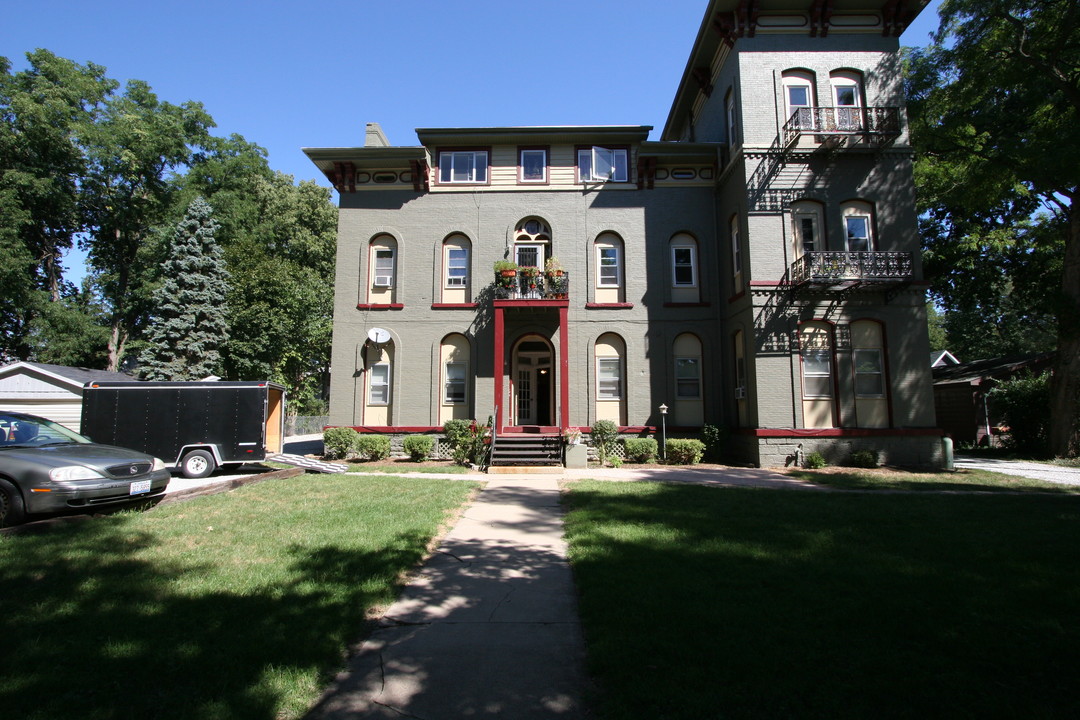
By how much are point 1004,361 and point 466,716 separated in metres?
31.6

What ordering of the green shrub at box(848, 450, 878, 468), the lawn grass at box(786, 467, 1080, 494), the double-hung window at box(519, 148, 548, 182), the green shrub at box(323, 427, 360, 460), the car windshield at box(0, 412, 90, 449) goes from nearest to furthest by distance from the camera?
1. the car windshield at box(0, 412, 90, 449)
2. the lawn grass at box(786, 467, 1080, 494)
3. the green shrub at box(848, 450, 878, 468)
4. the green shrub at box(323, 427, 360, 460)
5. the double-hung window at box(519, 148, 548, 182)

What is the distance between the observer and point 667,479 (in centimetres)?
1341

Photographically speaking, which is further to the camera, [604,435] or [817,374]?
[604,435]

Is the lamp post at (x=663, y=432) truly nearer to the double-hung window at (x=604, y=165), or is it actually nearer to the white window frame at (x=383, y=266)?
the double-hung window at (x=604, y=165)

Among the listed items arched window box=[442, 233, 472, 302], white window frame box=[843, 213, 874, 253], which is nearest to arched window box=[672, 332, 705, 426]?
white window frame box=[843, 213, 874, 253]

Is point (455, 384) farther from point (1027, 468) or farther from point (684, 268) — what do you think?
point (1027, 468)

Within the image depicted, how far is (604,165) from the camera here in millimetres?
20359

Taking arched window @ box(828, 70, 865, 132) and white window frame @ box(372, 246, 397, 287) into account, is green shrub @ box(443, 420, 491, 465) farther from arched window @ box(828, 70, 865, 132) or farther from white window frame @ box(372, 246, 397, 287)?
arched window @ box(828, 70, 865, 132)

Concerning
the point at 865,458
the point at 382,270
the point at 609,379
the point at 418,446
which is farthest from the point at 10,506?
the point at 865,458

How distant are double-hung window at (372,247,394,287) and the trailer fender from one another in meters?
8.66

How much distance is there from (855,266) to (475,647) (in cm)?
1658

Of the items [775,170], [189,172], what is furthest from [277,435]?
[189,172]

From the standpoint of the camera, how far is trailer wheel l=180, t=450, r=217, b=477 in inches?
516

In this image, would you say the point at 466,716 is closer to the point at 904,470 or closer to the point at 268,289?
the point at 904,470
